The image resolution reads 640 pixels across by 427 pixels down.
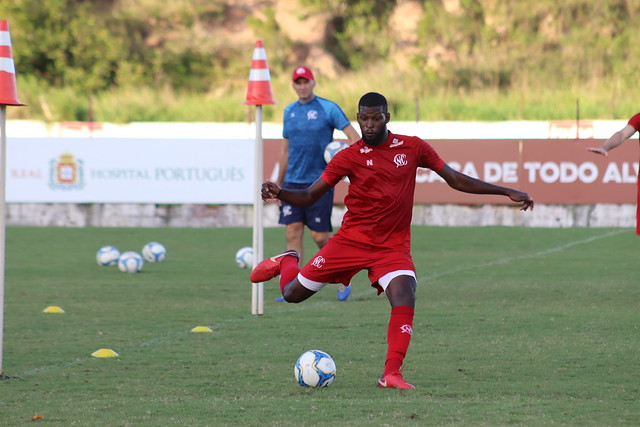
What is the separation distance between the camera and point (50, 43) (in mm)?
40719

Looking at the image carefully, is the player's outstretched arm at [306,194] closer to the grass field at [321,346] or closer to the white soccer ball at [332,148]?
the grass field at [321,346]

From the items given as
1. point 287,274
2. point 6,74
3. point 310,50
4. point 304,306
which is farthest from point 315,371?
point 310,50

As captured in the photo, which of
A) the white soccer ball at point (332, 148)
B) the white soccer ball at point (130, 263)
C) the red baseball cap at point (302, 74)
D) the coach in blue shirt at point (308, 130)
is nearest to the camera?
the white soccer ball at point (332, 148)

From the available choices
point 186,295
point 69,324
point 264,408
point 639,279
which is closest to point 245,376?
point 264,408

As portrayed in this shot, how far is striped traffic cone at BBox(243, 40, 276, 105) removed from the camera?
9539 mm

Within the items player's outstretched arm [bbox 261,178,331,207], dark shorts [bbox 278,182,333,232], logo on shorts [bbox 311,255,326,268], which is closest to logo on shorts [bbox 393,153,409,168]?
player's outstretched arm [bbox 261,178,331,207]

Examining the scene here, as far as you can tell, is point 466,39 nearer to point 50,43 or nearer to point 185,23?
point 185,23

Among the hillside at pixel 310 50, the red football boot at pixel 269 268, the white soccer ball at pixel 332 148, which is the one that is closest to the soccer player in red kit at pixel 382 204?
the red football boot at pixel 269 268

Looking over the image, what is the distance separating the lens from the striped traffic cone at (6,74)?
6.91 metres

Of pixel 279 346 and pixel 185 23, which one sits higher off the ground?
pixel 185 23

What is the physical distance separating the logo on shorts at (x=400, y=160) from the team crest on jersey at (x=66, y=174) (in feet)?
52.7

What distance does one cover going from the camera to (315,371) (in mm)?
6539

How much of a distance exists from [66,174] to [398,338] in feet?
54.3

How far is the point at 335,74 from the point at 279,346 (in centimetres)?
3477
